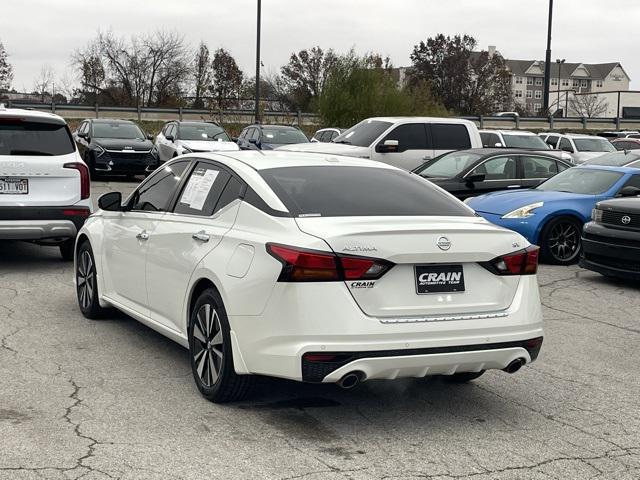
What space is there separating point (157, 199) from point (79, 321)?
5.49ft

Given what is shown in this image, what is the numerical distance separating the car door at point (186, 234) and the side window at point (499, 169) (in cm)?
966

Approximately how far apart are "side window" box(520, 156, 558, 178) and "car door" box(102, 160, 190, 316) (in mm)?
9715

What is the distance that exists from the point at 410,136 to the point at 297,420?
14567mm

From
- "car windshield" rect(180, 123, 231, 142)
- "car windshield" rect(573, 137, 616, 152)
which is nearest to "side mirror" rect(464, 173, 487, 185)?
"car windshield" rect(180, 123, 231, 142)

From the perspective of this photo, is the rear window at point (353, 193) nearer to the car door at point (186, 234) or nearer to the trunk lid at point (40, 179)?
the car door at point (186, 234)

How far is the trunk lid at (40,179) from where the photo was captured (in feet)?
33.4

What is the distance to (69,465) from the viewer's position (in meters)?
4.41

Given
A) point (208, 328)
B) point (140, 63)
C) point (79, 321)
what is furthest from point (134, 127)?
point (140, 63)

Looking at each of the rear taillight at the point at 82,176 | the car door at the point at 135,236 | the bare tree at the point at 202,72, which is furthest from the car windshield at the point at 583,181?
the bare tree at the point at 202,72

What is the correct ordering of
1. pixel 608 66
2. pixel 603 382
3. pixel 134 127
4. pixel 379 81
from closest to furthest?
pixel 603 382 → pixel 134 127 → pixel 379 81 → pixel 608 66

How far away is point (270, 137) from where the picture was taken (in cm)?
2530

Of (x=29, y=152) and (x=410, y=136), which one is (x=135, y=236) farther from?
(x=410, y=136)

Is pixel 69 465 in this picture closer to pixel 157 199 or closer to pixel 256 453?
pixel 256 453

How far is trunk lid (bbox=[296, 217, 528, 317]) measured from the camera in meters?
4.87
